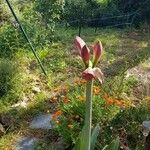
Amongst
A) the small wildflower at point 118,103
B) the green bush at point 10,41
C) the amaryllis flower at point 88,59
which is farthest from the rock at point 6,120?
the amaryllis flower at point 88,59

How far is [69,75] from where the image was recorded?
9.00m

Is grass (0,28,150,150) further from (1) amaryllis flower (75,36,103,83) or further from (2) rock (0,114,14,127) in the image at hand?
(1) amaryllis flower (75,36,103,83)

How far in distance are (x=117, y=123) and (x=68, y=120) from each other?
65cm

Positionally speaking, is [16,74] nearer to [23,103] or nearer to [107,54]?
[23,103]

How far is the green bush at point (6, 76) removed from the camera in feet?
26.6

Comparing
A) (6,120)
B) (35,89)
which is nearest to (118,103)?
(6,120)

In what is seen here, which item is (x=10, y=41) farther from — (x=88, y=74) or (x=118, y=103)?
(x=88, y=74)

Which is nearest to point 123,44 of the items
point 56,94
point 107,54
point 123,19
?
point 107,54

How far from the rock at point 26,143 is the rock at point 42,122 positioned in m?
0.37

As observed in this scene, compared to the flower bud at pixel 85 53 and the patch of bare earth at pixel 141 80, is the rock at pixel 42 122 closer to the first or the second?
the patch of bare earth at pixel 141 80

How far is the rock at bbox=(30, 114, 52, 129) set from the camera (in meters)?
6.96

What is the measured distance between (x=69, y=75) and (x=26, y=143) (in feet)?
8.90

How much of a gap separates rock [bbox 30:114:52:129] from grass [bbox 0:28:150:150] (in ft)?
0.36

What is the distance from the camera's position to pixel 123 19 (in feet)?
42.9
